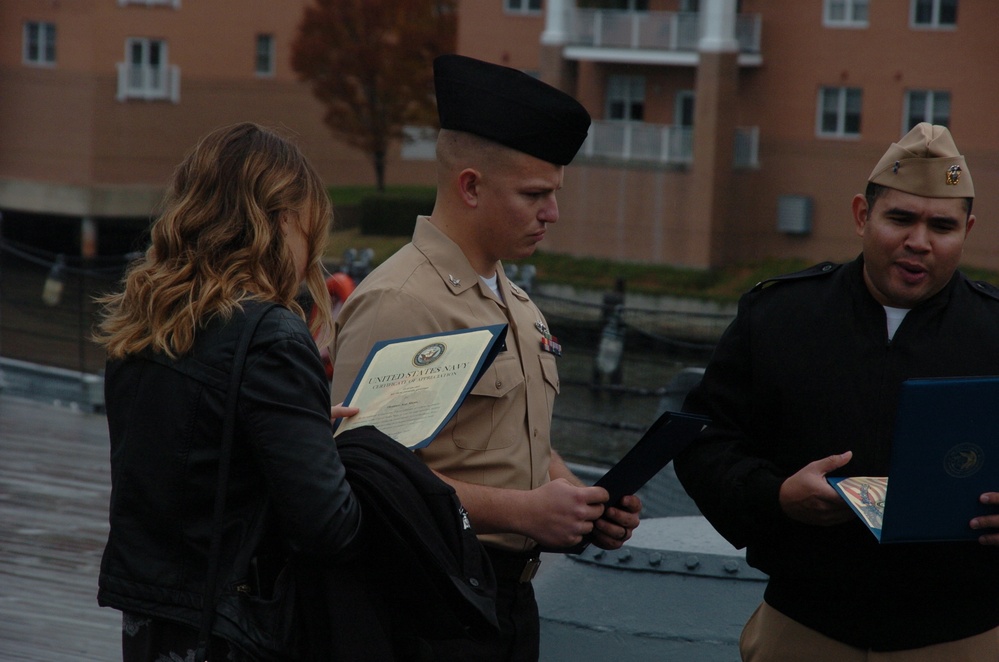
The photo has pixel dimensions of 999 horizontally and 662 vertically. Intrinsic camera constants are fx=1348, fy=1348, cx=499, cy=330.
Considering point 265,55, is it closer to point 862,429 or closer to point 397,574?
point 862,429

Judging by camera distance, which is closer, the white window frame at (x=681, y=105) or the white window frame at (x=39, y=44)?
the white window frame at (x=681, y=105)

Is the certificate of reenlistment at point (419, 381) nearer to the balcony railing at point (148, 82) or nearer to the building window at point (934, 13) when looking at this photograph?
the building window at point (934, 13)

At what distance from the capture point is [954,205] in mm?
3020

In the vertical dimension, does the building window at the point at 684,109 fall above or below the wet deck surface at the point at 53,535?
above

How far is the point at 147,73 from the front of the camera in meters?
34.6

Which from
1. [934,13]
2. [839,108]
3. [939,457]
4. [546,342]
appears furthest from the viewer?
[839,108]

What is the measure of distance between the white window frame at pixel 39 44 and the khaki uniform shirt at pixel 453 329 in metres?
32.6

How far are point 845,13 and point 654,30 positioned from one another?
4.15 meters

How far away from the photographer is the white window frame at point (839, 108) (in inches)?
1142

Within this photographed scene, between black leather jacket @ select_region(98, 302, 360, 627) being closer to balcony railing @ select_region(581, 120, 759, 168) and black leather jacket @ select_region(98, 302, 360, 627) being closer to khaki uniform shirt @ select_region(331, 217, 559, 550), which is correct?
khaki uniform shirt @ select_region(331, 217, 559, 550)

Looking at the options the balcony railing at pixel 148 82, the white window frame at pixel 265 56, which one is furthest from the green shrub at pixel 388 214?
the white window frame at pixel 265 56

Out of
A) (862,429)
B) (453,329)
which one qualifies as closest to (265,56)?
(453,329)

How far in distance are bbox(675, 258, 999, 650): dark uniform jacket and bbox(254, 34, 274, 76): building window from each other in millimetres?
36454

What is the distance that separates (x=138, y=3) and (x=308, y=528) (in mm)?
33735
